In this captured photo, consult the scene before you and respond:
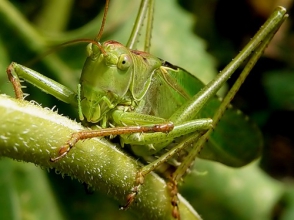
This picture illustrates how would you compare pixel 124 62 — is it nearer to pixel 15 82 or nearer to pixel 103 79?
pixel 103 79

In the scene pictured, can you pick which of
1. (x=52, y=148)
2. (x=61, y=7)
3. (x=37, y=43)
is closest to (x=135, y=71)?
(x=52, y=148)

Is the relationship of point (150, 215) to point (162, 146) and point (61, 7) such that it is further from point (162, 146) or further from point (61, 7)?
point (61, 7)

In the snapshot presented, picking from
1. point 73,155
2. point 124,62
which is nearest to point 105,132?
point 73,155

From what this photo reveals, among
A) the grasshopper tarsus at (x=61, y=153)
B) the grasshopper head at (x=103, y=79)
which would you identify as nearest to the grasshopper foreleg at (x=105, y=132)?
the grasshopper tarsus at (x=61, y=153)

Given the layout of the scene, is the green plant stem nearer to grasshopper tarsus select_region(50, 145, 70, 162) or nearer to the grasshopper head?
grasshopper tarsus select_region(50, 145, 70, 162)

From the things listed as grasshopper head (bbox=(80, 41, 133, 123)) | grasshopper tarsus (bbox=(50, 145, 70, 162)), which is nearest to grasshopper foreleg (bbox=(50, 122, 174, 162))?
grasshopper tarsus (bbox=(50, 145, 70, 162))
